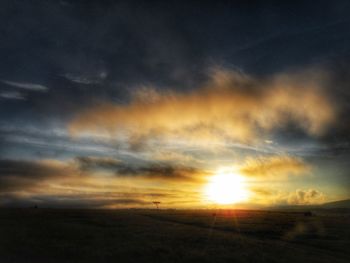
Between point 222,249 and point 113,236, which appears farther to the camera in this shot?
point 113,236

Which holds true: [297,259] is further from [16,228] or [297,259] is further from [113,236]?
[16,228]

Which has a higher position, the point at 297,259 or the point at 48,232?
the point at 48,232

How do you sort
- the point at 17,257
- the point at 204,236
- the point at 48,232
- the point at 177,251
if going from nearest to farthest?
the point at 17,257, the point at 177,251, the point at 48,232, the point at 204,236

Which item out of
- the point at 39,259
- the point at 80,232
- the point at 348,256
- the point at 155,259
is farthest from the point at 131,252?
the point at 348,256

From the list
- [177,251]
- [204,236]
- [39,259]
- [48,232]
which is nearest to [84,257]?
[39,259]

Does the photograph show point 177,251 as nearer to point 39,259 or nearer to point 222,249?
Result: point 222,249

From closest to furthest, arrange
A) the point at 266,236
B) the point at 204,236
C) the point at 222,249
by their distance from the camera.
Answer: the point at 222,249 < the point at 204,236 < the point at 266,236

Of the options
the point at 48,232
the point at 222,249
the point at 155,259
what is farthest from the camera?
the point at 48,232

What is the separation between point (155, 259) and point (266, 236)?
3569 centimetres

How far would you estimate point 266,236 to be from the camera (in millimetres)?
71625

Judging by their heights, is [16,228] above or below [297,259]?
above

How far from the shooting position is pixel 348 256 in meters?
55.2

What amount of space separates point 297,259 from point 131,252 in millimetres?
20837

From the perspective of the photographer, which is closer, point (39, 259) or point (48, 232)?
point (39, 259)
